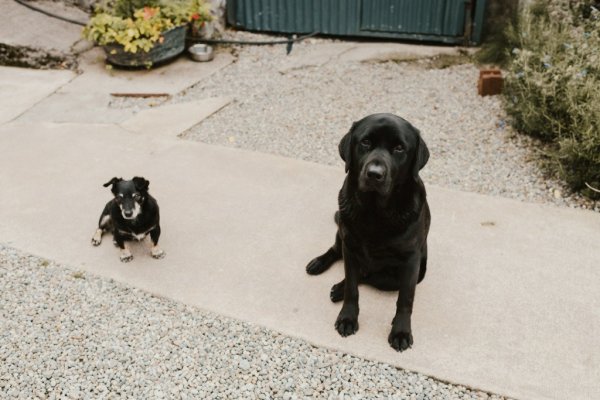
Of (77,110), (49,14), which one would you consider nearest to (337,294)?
(77,110)

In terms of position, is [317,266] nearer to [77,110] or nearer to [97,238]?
[97,238]

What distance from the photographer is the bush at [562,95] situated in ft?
14.2

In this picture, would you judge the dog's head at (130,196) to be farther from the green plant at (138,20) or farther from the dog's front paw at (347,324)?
the green plant at (138,20)

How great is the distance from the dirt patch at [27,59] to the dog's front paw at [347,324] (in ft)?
18.2

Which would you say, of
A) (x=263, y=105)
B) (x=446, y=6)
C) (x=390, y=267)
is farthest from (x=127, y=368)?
(x=446, y=6)

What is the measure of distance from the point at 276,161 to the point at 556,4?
4.32 m

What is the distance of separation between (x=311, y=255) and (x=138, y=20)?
4.51 meters

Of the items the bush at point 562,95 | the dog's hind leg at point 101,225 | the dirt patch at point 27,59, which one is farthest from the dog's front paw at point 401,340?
the dirt patch at point 27,59

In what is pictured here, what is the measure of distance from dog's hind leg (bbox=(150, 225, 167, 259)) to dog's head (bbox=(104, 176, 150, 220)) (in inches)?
7.8

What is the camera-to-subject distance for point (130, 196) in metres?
3.36

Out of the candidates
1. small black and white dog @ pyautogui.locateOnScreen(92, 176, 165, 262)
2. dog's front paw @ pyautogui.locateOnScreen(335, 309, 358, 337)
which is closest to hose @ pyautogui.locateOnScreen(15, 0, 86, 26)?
small black and white dog @ pyautogui.locateOnScreen(92, 176, 165, 262)

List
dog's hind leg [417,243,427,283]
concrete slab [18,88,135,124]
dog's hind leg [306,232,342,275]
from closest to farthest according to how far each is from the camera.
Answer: dog's hind leg [417,243,427,283]
dog's hind leg [306,232,342,275]
concrete slab [18,88,135,124]

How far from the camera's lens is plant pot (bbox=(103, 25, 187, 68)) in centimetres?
686

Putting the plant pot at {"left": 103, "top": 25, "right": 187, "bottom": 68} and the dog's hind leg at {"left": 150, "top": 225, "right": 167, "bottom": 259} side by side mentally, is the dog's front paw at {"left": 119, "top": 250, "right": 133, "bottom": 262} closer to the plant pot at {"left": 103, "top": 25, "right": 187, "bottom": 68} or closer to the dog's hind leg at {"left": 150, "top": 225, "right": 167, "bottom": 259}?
the dog's hind leg at {"left": 150, "top": 225, "right": 167, "bottom": 259}
